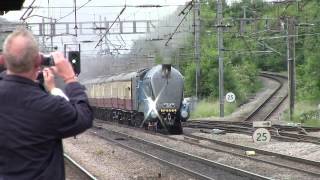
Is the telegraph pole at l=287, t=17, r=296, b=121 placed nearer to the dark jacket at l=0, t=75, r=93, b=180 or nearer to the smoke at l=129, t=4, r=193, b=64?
the smoke at l=129, t=4, r=193, b=64

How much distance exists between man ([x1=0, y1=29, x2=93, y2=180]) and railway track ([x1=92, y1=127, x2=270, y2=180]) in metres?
10.1

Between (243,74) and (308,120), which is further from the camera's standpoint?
(243,74)

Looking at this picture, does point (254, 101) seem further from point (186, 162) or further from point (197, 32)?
point (186, 162)

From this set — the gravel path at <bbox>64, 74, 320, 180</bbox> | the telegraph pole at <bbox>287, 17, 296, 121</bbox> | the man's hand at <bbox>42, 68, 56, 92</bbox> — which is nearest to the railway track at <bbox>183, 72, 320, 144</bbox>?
the gravel path at <bbox>64, 74, 320, 180</bbox>

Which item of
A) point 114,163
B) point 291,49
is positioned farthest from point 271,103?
point 114,163

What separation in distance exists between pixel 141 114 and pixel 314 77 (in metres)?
17.6

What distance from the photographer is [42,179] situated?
3645 mm

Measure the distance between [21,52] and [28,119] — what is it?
371 millimetres

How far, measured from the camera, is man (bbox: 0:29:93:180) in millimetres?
3613

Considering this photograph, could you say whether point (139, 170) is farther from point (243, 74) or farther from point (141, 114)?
point (243, 74)

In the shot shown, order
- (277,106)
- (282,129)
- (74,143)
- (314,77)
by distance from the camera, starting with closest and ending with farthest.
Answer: (74,143), (282,129), (314,77), (277,106)

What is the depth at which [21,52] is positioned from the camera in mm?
3562

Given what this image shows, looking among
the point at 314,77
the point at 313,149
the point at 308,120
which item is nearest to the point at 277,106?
the point at 314,77

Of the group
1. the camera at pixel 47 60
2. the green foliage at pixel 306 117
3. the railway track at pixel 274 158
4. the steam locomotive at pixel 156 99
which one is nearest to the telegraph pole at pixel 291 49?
the green foliage at pixel 306 117
